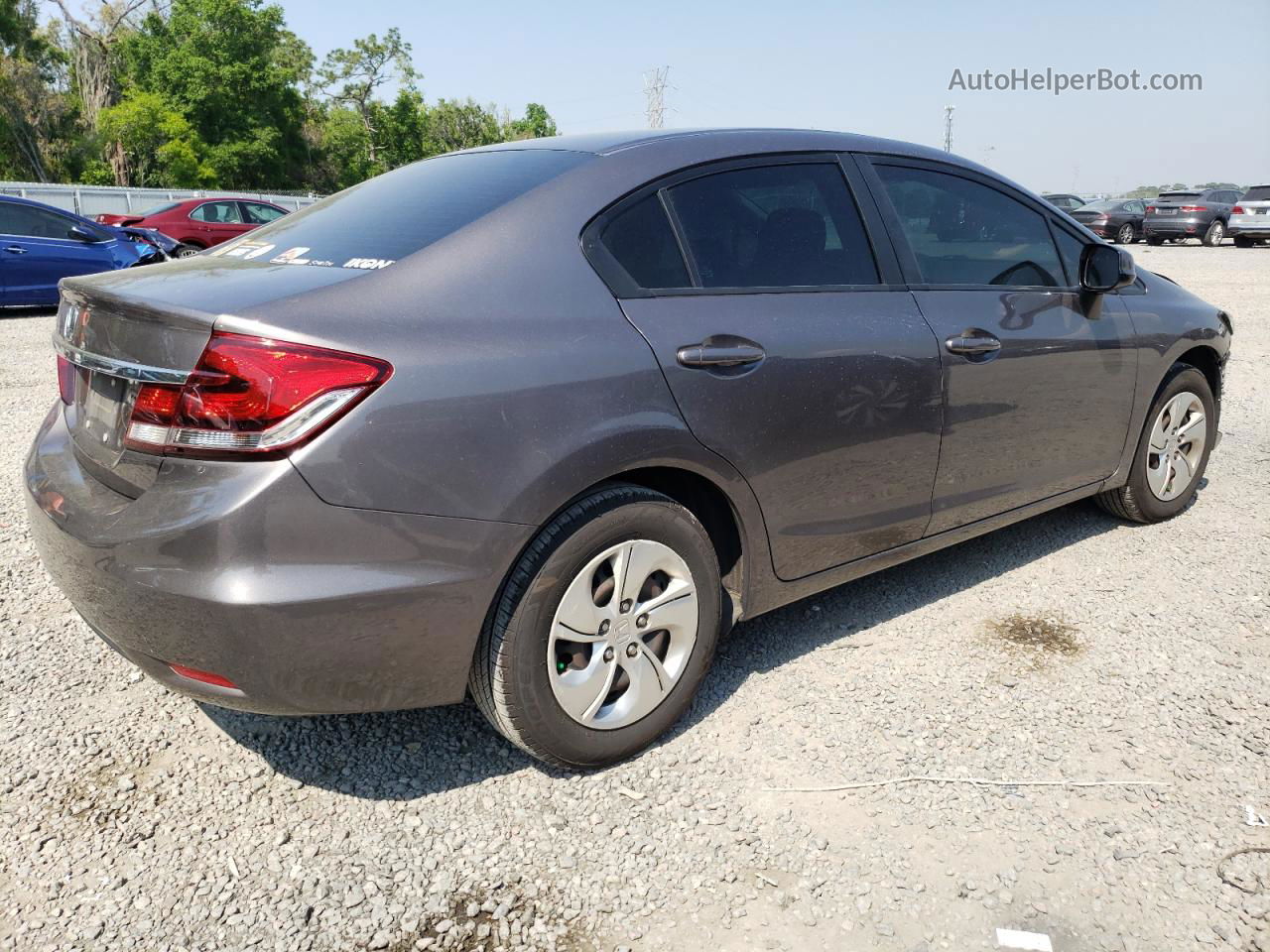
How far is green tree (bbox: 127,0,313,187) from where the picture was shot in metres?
50.4

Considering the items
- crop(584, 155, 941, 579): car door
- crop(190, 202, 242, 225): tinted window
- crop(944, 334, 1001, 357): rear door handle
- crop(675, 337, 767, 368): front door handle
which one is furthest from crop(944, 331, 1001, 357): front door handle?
crop(190, 202, 242, 225): tinted window

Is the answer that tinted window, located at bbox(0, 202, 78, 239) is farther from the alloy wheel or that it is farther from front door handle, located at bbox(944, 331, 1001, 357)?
the alloy wheel

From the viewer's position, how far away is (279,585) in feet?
6.95

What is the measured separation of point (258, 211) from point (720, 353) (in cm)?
1832

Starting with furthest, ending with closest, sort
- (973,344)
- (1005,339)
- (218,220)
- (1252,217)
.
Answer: (1252,217) → (218,220) → (1005,339) → (973,344)

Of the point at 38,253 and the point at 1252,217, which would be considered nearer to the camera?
the point at 38,253

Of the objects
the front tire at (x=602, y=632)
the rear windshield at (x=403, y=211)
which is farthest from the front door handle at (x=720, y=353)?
the rear windshield at (x=403, y=211)

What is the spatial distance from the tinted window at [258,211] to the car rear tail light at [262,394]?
17922 mm

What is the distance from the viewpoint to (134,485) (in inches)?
89.1

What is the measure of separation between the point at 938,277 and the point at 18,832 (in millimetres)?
3166

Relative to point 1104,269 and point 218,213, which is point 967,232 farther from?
point 218,213

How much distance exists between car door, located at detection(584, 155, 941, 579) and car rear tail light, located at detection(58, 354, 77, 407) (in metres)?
1.42

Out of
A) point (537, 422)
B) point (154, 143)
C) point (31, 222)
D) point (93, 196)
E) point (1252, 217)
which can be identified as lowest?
point (537, 422)

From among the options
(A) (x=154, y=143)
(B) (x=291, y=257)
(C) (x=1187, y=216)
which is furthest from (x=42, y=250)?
(A) (x=154, y=143)
